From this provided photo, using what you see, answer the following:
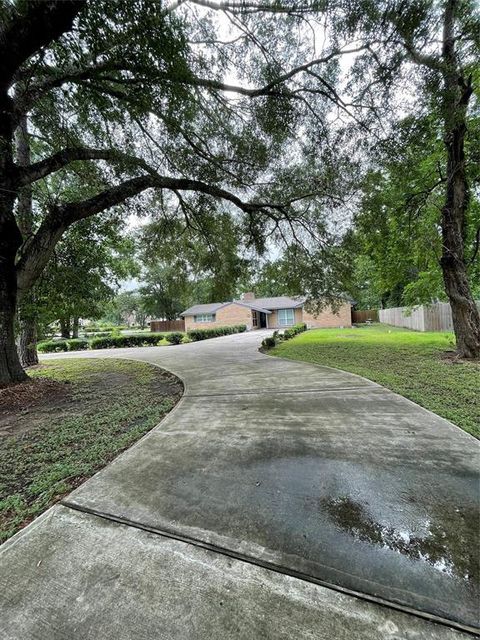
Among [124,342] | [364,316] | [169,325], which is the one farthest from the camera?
[169,325]

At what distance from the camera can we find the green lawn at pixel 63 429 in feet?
7.50

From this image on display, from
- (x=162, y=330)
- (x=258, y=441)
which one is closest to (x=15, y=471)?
(x=258, y=441)

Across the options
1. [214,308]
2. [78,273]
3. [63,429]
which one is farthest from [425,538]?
[214,308]

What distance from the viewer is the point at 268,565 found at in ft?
4.87

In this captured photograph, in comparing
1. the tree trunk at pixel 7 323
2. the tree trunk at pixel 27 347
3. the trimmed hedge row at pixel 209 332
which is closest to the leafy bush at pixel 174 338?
the trimmed hedge row at pixel 209 332

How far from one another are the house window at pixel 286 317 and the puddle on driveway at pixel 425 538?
2874 cm

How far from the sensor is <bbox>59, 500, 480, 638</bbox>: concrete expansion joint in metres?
1.20

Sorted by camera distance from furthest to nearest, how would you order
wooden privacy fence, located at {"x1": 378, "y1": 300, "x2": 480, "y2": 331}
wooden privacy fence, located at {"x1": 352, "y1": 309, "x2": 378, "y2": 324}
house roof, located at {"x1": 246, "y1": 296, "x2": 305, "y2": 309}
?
1. house roof, located at {"x1": 246, "y1": 296, "x2": 305, "y2": 309}
2. wooden privacy fence, located at {"x1": 352, "y1": 309, "x2": 378, "y2": 324}
3. wooden privacy fence, located at {"x1": 378, "y1": 300, "x2": 480, "y2": 331}

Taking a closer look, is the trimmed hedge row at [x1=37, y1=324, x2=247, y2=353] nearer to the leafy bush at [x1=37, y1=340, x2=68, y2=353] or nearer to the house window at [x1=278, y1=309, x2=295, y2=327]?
the leafy bush at [x1=37, y1=340, x2=68, y2=353]

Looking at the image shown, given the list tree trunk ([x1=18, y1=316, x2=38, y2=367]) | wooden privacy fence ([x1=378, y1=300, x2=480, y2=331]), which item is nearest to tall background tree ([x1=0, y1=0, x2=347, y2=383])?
tree trunk ([x1=18, y1=316, x2=38, y2=367])

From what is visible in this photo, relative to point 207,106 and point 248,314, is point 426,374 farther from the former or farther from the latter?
point 248,314

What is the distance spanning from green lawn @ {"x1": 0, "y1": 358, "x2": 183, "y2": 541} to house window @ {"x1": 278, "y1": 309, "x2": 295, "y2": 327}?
24.8m

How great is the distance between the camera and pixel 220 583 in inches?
54.9

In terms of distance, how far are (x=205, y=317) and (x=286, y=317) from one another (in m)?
9.22
